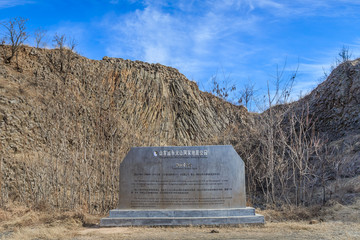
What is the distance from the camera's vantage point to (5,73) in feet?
53.8

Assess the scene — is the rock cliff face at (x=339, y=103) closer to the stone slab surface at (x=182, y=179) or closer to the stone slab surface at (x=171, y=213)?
the stone slab surface at (x=182, y=179)

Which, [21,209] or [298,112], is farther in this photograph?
[298,112]

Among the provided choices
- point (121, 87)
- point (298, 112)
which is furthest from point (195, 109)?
point (298, 112)

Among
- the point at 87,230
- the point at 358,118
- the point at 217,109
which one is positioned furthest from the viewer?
the point at 217,109

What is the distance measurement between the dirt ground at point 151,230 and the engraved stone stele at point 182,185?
37 centimetres

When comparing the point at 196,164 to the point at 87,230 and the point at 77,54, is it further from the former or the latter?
the point at 77,54

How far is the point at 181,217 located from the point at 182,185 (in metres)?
0.71

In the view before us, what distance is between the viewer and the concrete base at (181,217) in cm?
662

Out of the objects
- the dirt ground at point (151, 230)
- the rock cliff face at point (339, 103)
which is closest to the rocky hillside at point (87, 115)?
the dirt ground at point (151, 230)

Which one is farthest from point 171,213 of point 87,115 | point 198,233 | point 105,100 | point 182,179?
point 105,100

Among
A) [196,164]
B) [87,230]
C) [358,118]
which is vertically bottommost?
[87,230]

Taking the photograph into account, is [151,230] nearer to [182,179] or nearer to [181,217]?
[181,217]

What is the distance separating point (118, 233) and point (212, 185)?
2.31m

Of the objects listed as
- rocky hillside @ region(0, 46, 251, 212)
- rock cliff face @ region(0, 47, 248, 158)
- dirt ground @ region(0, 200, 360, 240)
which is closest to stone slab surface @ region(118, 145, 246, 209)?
dirt ground @ region(0, 200, 360, 240)
